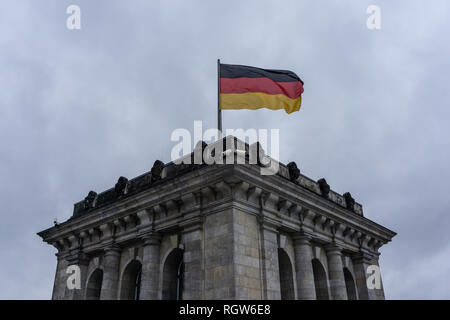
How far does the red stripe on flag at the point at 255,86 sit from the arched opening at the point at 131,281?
10284 millimetres

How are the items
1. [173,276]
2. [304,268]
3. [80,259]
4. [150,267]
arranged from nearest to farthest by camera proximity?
[150,267] < [173,276] < [304,268] < [80,259]

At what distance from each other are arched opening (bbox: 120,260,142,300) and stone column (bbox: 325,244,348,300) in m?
10.4

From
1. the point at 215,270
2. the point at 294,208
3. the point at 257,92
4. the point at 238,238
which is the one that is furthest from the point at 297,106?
the point at 215,270

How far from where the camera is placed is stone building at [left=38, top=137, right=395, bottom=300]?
53.8 feet

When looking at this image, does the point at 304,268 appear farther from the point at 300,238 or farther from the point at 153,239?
the point at 153,239

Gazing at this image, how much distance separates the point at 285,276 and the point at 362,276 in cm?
778

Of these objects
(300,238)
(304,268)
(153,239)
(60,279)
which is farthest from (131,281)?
(300,238)

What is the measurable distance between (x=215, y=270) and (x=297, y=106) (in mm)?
10382

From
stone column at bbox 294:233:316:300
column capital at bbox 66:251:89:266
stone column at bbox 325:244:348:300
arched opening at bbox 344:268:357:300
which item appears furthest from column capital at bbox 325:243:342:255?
column capital at bbox 66:251:89:266

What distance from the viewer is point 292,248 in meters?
19.7

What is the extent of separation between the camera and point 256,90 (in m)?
20.8
